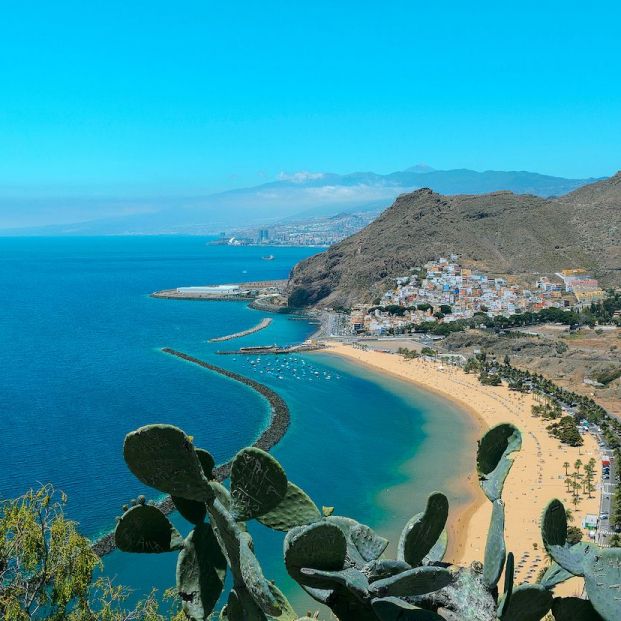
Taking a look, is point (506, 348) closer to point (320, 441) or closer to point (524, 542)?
point (320, 441)

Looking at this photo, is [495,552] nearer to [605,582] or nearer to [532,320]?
[605,582]

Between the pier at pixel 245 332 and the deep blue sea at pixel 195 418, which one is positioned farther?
the pier at pixel 245 332

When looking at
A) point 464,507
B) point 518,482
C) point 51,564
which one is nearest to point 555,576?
point 51,564

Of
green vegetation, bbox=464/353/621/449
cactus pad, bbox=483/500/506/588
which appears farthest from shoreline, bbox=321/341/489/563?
cactus pad, bbox=483/500/506/588

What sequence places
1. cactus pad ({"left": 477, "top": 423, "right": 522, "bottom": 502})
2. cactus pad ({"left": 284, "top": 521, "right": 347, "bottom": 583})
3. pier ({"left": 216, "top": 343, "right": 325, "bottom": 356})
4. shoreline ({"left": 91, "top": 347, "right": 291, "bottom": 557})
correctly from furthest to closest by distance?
pier ({"left": 216, "top": 343, "right": 325, "bottom": 356})
shoreline ({"left": 91, "top": 347, "right": 291, "bottom": 557})
cactus pad ({"left": 477, "top": 423, "right": 522, "bottom": 502})
cactus pad ({"left": 284, "top": 521, "right": 347, "bottom": 583})

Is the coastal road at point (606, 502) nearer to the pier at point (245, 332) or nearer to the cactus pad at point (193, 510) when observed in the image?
the cactus pad at point (193, 510)

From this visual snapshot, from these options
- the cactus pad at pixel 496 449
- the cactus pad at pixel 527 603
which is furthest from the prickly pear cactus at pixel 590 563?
the cactus pad at pixel 496 449

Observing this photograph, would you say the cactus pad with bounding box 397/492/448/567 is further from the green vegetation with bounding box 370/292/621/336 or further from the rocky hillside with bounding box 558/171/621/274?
the rocky hillside with bounding box 558/171/621/274
